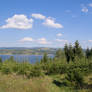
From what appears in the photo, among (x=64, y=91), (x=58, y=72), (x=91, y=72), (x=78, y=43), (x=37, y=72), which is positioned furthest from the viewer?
(x=78, y=43)

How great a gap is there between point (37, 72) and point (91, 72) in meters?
6.78

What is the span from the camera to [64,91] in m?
7.00

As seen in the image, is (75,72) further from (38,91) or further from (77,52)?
(77,52)

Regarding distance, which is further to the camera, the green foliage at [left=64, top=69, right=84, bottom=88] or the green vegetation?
the green foliage at [left=64, top=69, right=84, bottom=88]

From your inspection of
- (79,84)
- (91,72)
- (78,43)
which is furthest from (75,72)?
(78,43)

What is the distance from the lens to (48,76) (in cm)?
1529

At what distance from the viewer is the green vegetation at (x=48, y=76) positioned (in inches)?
264

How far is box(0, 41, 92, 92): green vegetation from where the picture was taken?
22.0ft

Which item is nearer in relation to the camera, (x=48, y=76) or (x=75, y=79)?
(x=75, y=79)

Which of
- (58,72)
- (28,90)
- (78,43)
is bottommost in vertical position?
(58,72)

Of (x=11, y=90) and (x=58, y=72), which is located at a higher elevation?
(x=11, y=90)

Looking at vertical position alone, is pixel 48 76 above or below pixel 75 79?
below

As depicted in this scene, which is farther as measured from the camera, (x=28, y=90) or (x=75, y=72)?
(x=75, y=72)

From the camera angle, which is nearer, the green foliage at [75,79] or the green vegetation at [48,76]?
the green vegetation at [48,76]
